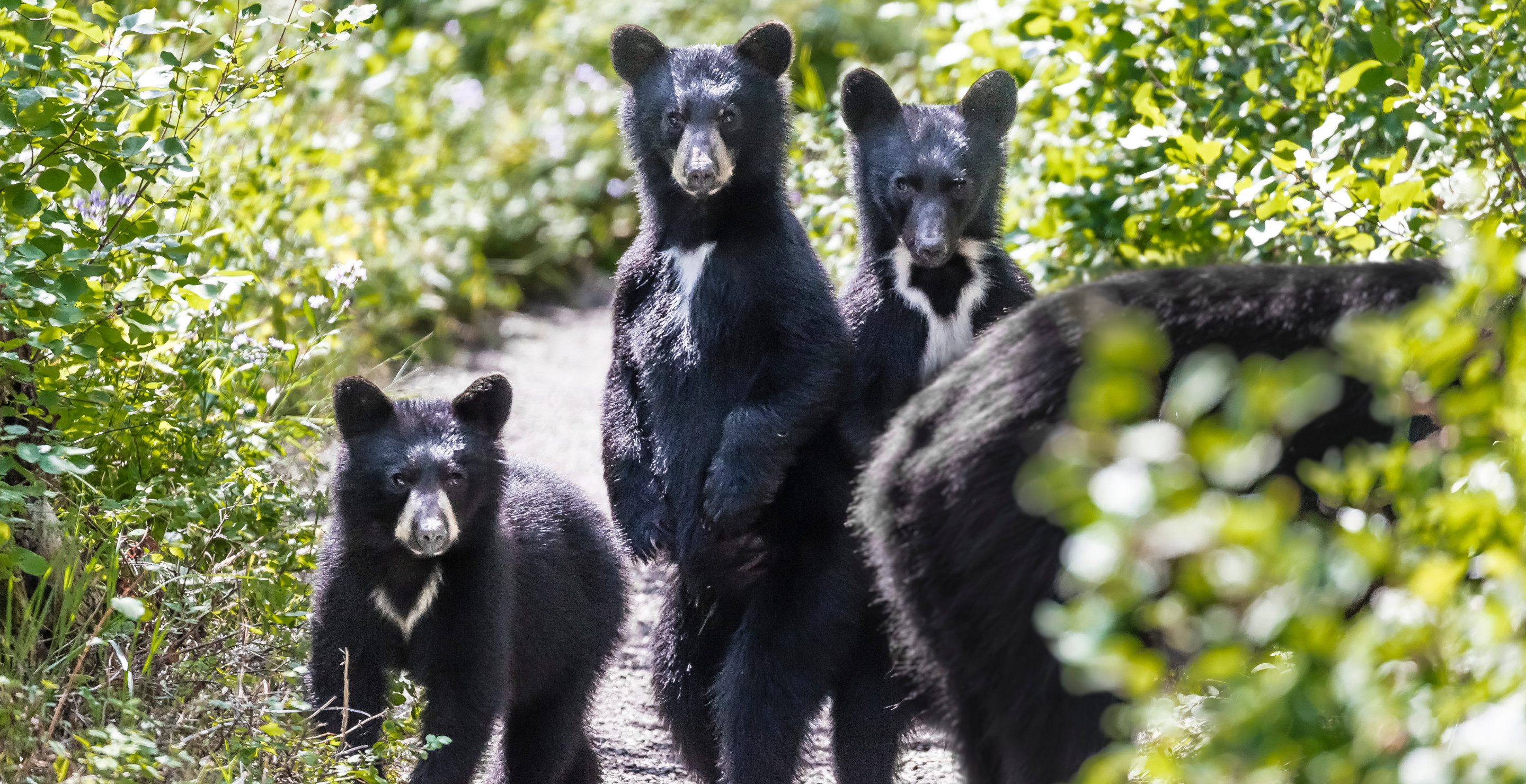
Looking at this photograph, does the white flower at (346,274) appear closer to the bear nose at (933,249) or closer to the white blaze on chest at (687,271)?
the white blaze on chest at (687,271)

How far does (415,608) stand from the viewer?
3732 mm

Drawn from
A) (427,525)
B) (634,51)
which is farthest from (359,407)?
(634,51)

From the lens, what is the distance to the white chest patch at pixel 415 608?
146 inches

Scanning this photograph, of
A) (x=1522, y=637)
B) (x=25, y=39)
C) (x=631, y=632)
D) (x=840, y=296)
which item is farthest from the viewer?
(x=631, y=632)

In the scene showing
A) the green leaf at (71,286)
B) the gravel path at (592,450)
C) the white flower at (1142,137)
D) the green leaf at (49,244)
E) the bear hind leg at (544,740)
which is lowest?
the gravel path at (592,450)

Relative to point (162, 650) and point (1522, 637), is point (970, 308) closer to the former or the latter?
point (1522, 637)

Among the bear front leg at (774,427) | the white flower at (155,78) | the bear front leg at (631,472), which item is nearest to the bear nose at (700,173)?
the bear front leg at (774,427)

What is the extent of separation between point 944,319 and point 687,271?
0.68m

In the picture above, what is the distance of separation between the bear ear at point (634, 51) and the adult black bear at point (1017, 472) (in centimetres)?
162

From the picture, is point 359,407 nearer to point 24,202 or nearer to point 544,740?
point 24,202

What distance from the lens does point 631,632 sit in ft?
17.3

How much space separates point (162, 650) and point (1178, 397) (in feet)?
9.25

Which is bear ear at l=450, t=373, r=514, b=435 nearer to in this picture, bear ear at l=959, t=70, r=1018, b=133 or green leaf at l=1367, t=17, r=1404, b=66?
bear ear at l=959, t=70, r=1018, b=133

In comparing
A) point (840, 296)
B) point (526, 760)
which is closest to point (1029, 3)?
point (840, 296)
